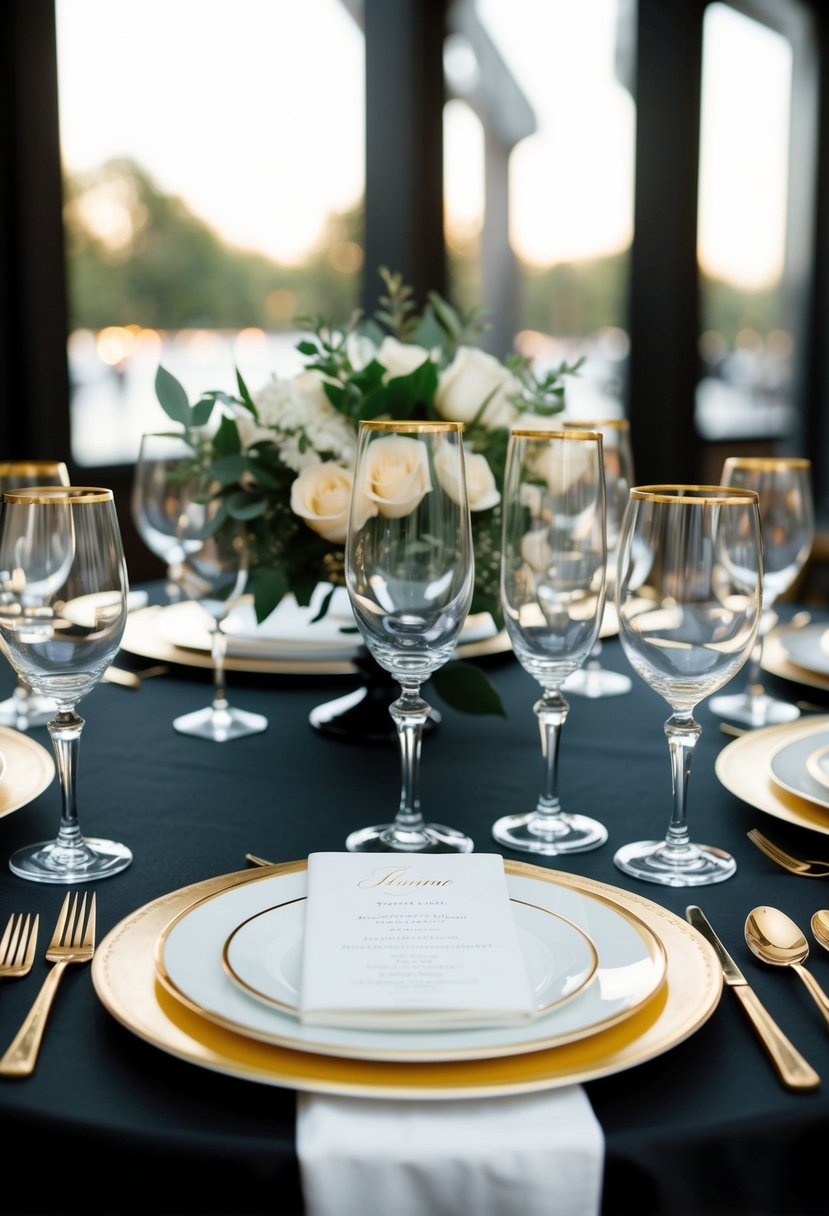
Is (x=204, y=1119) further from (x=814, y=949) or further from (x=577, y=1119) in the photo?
(x=814, y=949)

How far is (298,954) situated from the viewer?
2.36 feet

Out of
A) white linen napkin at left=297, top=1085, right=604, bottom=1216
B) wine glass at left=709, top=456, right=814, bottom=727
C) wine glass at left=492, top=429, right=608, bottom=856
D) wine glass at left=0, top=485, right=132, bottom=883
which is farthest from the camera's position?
wine glass at left=709, top=456, right=814, bottom=727

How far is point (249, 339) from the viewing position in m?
3.91

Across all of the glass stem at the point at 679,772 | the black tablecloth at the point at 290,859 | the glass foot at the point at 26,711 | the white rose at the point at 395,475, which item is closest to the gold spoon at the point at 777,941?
the black tablecloth at the point at 290,859

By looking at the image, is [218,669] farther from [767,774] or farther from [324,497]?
[767,774]

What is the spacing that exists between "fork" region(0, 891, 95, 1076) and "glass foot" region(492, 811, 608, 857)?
0.34m

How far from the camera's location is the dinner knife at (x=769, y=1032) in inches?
25.3

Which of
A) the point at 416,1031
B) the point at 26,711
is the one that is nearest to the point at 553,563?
the point at 416,1031

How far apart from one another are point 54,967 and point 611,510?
0.98 meters

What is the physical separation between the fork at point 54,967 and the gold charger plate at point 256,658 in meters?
0.64

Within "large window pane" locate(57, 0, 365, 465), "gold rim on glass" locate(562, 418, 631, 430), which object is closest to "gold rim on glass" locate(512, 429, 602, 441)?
"gold rim on glass" locate(562, 418, 631, 430)

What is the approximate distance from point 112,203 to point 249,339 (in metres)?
0.65

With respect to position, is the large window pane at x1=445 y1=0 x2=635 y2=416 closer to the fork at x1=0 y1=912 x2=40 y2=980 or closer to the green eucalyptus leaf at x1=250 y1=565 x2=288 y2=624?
the green eucalyptus leaf at x1=250 y1=565 x2=288 y2=624

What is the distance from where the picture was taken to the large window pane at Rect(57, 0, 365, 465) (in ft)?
10.9
